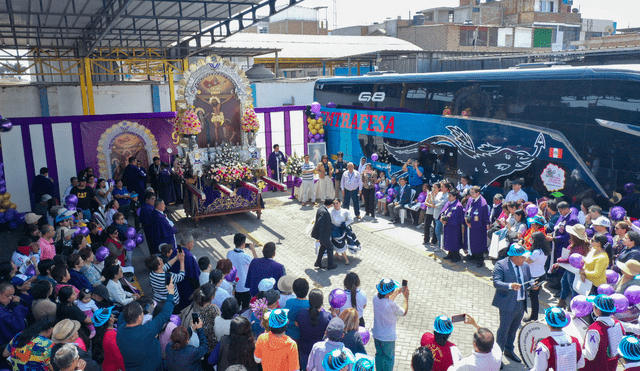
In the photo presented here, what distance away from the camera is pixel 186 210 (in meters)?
13.3

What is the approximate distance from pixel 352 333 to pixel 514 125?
7325mm

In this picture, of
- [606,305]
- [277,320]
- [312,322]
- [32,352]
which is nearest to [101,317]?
[32,352]

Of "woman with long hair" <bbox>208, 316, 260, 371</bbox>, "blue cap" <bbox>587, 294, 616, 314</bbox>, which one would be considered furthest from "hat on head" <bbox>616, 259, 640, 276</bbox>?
"woman with long hair" <bbox>208, 316, 260, 371</bbox>

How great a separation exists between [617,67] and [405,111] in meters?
6.01

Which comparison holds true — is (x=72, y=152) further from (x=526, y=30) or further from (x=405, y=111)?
(x=526, y=30)

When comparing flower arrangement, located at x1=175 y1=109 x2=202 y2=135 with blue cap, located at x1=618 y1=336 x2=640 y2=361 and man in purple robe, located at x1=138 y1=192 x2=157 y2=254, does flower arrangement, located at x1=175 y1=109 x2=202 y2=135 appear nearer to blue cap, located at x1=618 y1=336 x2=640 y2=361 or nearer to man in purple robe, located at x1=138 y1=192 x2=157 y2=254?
man in purple robe, located at x1=138 y1=192 x2=157 y2=254

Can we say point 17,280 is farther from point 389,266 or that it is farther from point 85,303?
point 389,266

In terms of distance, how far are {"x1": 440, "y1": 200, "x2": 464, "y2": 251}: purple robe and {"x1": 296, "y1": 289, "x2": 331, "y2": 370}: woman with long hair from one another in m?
5.41

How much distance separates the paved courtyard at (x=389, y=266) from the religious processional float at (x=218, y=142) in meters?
0.71

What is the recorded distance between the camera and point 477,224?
9.32 meters

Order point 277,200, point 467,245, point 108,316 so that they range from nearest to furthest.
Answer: point 108,316 < point 467,245 < point 277,200

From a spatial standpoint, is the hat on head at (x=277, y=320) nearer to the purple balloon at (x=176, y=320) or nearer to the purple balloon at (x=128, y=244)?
the purple balloon at (x=176, y=320)

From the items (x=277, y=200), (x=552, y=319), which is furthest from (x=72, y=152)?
(x=552, y=319)

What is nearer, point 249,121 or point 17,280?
point 17,280
